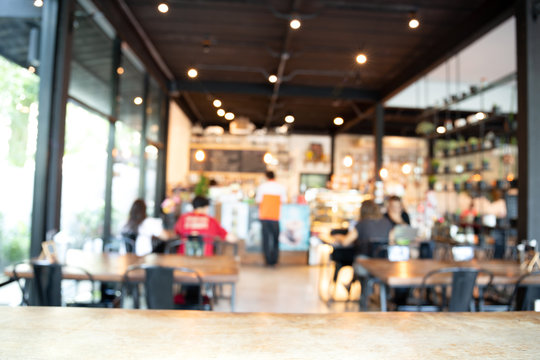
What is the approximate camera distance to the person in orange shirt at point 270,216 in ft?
25.2

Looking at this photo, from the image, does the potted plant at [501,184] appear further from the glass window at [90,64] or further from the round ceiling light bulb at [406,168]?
the glass window at [90,64]

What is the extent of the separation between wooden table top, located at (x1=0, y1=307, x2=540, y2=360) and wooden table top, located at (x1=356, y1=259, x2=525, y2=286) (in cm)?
185

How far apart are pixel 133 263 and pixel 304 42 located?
4.59 m

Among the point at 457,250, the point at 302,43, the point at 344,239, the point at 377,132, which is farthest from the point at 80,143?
the point at 377,132

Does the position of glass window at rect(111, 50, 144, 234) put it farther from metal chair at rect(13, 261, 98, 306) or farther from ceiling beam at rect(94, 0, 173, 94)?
metal chair at rect(13, 261, 98, 306)

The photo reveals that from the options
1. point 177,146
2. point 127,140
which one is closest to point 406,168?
point 177,146

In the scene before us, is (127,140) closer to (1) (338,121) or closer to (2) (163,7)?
(2) (163,7)

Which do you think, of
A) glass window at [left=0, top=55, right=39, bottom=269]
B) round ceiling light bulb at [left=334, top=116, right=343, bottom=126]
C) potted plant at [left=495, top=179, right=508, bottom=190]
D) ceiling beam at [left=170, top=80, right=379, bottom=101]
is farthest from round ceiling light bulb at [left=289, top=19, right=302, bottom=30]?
round ceiling light bulb at [left=334, top=116, right=343, bottom=126]

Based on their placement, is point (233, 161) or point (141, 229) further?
point (233, 161)

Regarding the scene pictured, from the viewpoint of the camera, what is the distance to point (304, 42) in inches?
264

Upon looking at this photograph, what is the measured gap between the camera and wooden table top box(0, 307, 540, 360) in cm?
95

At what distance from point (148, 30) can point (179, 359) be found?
6415mm

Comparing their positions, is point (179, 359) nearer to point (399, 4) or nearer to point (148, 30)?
point (399, 4)

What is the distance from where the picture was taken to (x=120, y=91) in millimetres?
6277
